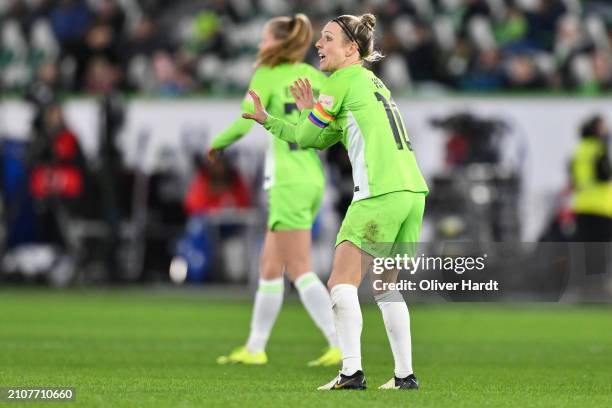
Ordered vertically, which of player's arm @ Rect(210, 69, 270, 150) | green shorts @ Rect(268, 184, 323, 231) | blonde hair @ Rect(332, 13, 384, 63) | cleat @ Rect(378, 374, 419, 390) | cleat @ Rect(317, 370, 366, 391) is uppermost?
blonde hair @ Rect(332, 13, 384, 63)

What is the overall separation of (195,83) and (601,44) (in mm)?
6282

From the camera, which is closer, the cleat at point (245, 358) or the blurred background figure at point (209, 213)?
the cleat at point (245, 358)

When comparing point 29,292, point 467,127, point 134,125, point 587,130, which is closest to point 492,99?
point 467,127

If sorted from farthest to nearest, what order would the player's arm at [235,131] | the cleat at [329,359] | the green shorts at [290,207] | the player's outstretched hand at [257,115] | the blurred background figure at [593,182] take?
the blurred background figure at [593,182]
the green shorts at [290,207]
the cleat at [329,359]
the player's arm at [235,131]
the player's outstretched hand at [257,115]

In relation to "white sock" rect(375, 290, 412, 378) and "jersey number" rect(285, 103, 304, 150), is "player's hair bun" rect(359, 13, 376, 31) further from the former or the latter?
"jersey number" rect(285, 103, 304, 150)

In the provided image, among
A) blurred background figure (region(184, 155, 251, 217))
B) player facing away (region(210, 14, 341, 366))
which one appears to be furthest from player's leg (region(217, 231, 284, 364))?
blurred background figure (region(184, 155, 251, 217))

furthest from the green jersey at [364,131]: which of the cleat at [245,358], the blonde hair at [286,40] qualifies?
the cleat at [245,358]

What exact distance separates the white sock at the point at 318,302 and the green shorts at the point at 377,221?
2.82m

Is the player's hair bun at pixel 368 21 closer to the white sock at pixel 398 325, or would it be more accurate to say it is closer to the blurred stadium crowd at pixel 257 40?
the white sock at pixel 398 325

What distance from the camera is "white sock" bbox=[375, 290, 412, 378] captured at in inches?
307

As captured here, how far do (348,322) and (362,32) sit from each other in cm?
163

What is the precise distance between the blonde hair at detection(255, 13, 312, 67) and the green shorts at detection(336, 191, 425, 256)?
312 centimetres

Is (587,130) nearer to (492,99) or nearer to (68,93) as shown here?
(492,99)

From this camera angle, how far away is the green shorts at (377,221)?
766 centimetres
